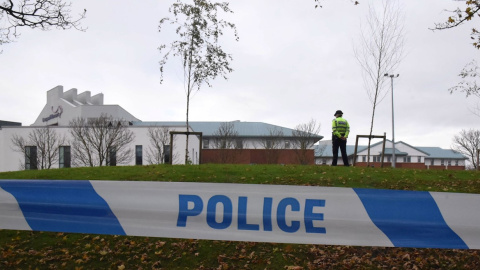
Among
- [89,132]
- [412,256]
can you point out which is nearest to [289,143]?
[89,132]

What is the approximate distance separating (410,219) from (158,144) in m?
45.1

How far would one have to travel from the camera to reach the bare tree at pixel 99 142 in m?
46.2

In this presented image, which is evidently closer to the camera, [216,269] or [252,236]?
[252,236]

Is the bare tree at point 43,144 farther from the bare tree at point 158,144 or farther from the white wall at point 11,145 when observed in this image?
the bare tree at point 158,144

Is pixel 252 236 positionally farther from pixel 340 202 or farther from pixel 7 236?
pixel 7 236

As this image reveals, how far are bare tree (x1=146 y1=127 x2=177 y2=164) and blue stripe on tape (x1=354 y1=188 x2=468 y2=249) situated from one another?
4360cm

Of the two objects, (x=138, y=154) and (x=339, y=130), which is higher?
(x=339, y=130)

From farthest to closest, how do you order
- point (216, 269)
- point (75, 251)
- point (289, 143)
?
point (289, 143), point (75, 251), point (216, 269)

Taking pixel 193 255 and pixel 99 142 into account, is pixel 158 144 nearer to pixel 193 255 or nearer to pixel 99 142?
pixel 99 142

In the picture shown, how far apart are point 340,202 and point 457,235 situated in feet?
4.31

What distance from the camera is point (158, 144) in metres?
48.6

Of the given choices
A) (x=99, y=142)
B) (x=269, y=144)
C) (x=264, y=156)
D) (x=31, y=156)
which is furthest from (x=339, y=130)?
(x=31, y=156)

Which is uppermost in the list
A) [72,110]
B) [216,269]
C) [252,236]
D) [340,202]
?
[72,110]

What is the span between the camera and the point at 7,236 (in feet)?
24.3
